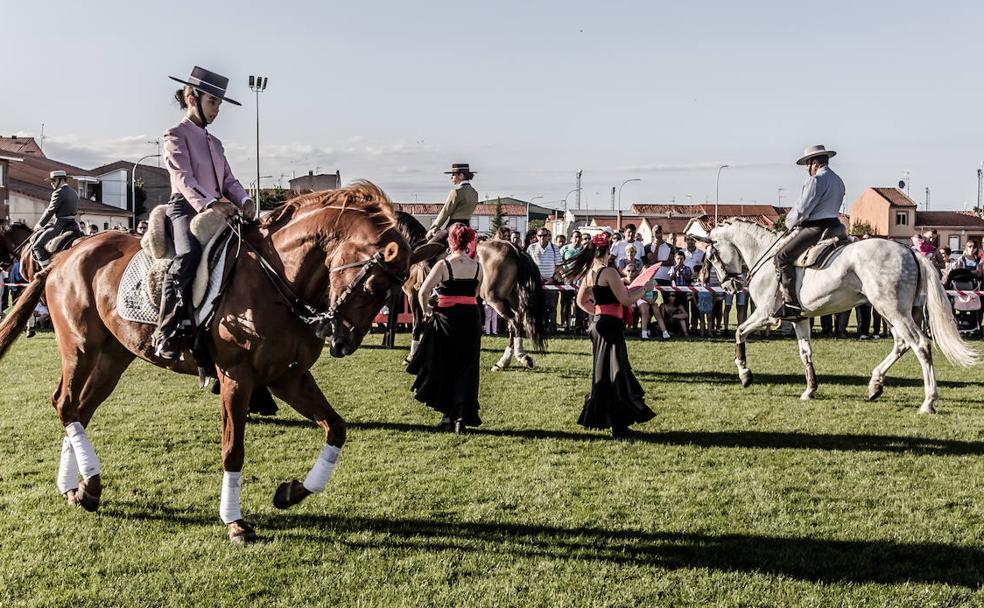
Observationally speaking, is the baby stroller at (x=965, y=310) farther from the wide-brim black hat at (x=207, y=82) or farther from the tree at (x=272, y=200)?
the wide-brim black hat at (x=207, y=82)

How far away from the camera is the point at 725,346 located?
17062 mm

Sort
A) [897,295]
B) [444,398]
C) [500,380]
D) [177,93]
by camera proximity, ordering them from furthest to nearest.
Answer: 1. [500,380]
2. [897,295]
3. [444,398]
4. [177,93]

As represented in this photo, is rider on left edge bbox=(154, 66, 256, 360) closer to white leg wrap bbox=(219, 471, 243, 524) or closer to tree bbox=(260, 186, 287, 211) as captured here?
tree bbox=(260, 186, 287, 211)

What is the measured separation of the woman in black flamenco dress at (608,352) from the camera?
8.66m

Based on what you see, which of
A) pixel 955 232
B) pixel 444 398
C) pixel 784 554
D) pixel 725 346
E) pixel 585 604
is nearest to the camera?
pixel 585 604

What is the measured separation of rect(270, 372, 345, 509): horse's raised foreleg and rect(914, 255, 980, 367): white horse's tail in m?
7.96

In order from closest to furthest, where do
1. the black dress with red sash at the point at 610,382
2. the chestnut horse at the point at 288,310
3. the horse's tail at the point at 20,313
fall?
the chestnut horse at the point at 288,310 → the horse's tail at the point at 20,313 → the black dress with red sash at the point at 610,382

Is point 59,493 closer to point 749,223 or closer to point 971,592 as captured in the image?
point 971,592

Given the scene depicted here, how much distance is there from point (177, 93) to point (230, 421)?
7.97ft

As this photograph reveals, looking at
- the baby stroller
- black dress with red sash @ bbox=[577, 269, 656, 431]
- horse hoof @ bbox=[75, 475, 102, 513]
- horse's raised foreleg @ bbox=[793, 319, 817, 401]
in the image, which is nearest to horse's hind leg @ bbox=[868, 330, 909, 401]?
horse's raised foreleg @ bbox=[793, 319, 817, 401]

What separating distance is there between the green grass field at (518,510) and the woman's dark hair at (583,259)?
5.42 feet

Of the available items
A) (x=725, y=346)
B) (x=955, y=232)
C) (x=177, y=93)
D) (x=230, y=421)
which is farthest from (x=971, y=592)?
(x=955, y=232)

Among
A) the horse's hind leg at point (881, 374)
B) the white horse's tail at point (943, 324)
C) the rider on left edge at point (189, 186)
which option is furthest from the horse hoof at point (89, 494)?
the white horse's tail at point (943, 324)

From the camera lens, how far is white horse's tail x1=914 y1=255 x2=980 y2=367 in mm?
10250
